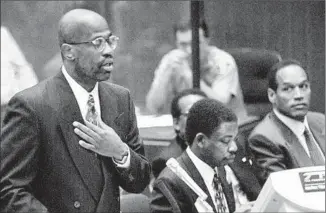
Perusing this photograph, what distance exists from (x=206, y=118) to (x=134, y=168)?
966mm

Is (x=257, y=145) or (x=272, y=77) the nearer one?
(x=257, y=145)

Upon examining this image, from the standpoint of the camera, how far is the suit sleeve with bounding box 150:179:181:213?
4.22 meters

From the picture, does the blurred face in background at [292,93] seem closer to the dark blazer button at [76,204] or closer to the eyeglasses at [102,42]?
the eyeglasses at [102,42]

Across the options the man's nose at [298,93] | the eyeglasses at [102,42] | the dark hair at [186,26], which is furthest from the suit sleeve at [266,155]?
the dark hair at [186,26]

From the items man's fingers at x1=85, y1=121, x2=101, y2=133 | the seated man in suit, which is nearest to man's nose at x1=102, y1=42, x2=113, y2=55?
man's fingers at x1=85, y1=121, x2=101, y2=133

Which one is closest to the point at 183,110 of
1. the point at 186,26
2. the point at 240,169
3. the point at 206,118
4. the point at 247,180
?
the point at 240,169

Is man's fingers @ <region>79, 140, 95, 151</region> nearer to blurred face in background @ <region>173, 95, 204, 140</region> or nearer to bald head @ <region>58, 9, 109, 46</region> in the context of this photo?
bald head @ <region>58, 9, 109, 46</region>

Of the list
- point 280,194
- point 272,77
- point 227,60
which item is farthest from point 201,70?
point 280,194

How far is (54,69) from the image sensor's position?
23.9 feet

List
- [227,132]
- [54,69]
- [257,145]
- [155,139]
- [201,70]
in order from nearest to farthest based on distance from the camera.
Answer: [227,132] < [257,145] < [155,139] < [201,70] < [54,69]

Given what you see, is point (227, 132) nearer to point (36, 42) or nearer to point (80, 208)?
point (80, 208)

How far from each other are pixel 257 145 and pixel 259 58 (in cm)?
159

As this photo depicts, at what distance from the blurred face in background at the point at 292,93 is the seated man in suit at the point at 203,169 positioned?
76cm

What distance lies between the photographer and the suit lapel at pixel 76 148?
3.54 meters
